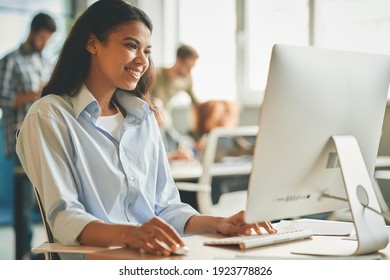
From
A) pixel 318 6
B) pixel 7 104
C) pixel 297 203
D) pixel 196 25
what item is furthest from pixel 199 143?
pixel 297 203

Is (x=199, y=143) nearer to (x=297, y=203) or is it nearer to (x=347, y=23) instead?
(x=347, y=23)

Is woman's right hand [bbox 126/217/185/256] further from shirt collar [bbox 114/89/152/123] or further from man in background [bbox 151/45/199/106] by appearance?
man in background [bbox 151/45/199/106]

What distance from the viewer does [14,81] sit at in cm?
364

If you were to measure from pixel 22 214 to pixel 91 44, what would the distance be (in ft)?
6.99

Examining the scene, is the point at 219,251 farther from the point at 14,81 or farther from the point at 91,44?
the point at 14,81

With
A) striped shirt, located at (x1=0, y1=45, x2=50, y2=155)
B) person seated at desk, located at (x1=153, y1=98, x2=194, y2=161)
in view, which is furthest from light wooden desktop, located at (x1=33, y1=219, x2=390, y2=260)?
striped shirt, located at (x1=0, y1=45, x2=50, y2=155)

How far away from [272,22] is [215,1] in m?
0.55

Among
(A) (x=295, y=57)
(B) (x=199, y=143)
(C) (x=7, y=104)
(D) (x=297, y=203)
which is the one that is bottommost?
(B) (x=199, y=143)

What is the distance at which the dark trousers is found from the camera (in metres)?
3.34

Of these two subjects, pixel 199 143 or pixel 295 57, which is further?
pixel 199 143

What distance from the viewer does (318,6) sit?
4492 millimetres

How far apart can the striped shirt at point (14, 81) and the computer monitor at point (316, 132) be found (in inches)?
103

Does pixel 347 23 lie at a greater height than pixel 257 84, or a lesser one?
greater

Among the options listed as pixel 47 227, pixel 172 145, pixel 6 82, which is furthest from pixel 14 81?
pixel 47 227
